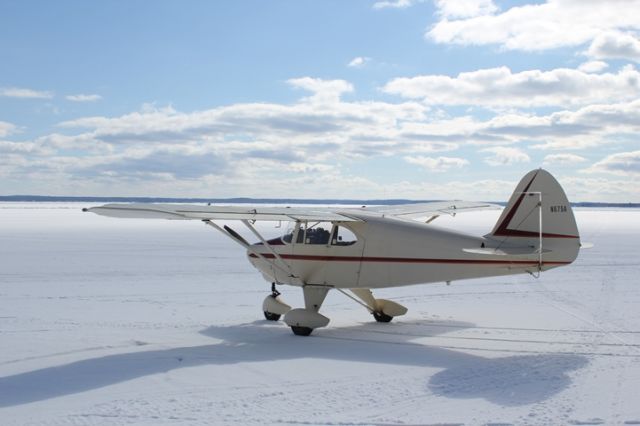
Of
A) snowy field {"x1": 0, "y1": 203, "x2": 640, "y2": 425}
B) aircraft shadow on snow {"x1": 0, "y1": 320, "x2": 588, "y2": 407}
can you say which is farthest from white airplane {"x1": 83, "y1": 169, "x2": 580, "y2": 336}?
snowy field {"x1": 0, "y1": 203, "x2": 640, "y2": 425}

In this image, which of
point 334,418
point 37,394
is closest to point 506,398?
point 334,418

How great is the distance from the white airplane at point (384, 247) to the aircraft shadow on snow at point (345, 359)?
2.18 ft

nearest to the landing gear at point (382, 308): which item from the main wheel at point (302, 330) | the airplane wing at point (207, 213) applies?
the main wheel at point (302, 330)

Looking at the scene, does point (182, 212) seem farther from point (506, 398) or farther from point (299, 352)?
point (506, 398)

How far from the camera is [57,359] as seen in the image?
835 centimetres

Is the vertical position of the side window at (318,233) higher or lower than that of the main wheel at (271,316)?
higher

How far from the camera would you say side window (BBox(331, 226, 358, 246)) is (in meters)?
10.8

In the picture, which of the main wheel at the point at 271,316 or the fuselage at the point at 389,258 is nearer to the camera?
the fuselage at the point at 389,258

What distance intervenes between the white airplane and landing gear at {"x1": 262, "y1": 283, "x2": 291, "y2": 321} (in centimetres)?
2

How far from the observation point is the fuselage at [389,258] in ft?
32.0

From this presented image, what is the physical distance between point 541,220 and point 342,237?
298 cm

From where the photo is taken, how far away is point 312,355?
8.97 m

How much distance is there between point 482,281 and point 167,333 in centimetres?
856

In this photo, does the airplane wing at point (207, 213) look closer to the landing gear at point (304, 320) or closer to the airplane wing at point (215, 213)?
the airplane wing at point (215, 213)
